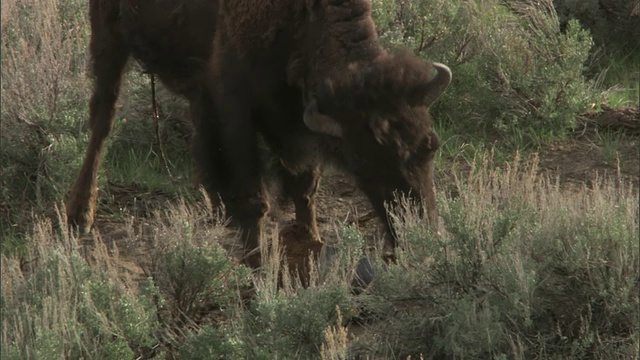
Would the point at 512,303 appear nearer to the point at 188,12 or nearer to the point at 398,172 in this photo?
the point at 398,172

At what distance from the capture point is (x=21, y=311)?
225 inches

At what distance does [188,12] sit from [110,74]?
86 centimetres

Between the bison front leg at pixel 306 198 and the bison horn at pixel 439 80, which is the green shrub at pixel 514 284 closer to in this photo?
the bison horn at pixel 439 80

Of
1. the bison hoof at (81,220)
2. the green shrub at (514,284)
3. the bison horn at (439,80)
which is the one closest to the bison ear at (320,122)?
the bison horn at (439,80)

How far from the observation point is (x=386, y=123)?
6.07 metres

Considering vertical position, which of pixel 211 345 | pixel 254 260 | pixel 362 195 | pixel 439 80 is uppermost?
pixel 439 80

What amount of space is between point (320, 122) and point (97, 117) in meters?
2.05

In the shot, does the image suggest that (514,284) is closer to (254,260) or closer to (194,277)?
(194,277)

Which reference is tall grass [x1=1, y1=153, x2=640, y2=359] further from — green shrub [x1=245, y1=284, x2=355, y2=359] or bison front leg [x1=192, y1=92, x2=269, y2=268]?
bison front leg [x1=192, y1=92, x2=269, y2=268]

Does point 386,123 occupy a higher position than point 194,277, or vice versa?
point 386,123

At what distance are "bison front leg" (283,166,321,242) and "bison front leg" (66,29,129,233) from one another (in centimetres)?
131

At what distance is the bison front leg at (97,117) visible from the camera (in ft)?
24.7

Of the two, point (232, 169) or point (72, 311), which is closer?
point (72, 311)

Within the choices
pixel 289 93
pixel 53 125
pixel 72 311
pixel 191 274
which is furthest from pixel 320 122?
pixel 53 125
